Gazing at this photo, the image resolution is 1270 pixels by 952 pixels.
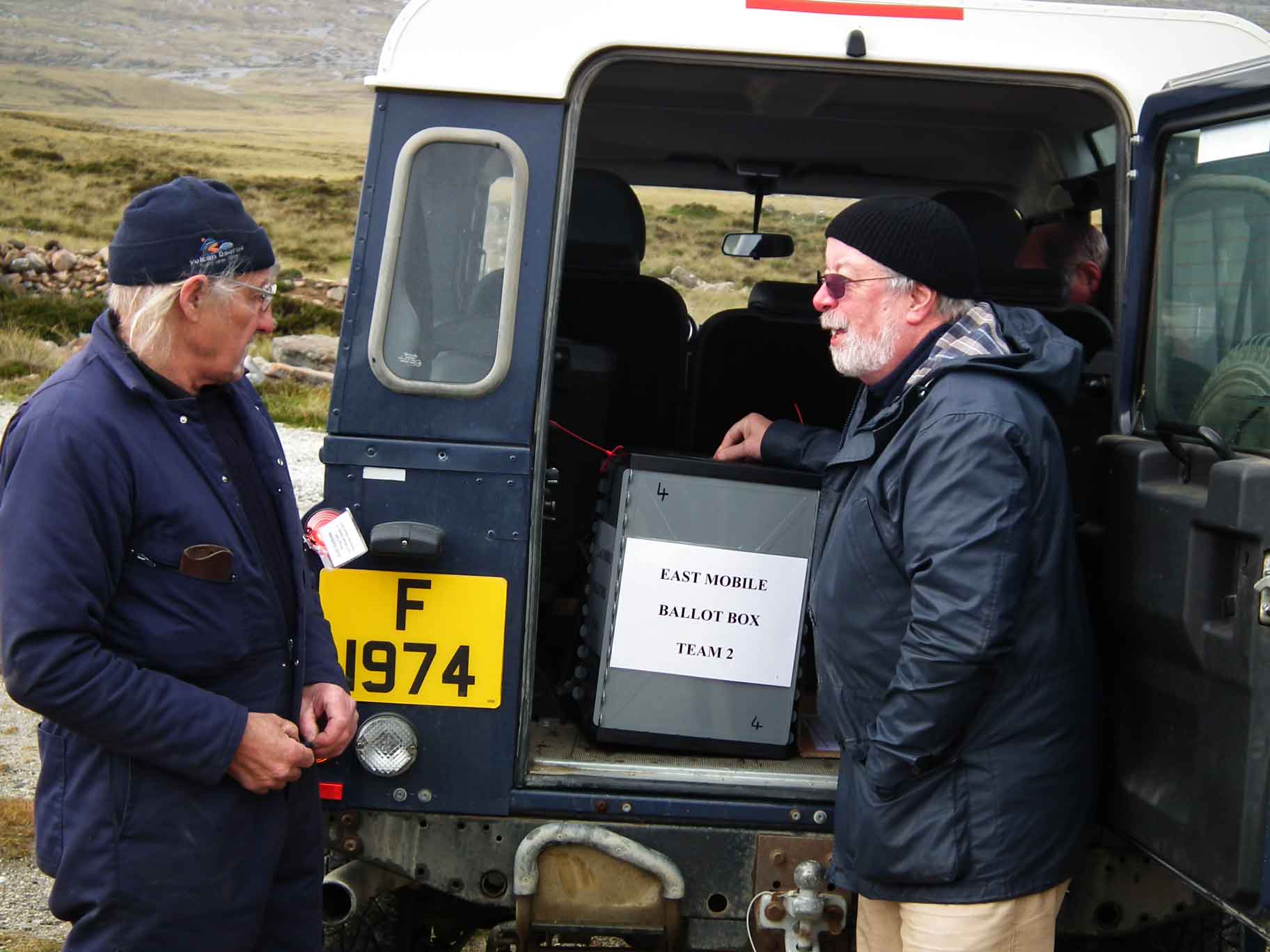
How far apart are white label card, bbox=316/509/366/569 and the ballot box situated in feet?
2.11

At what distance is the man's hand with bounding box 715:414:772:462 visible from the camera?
11.6 ft

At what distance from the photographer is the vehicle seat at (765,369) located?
15.9 ft

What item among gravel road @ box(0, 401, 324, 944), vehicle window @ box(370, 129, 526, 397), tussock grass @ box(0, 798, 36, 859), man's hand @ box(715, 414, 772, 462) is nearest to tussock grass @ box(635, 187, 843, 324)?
gravel road @ box(0, 401, 324, 944)

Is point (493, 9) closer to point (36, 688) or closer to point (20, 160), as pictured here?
point (36, 688)

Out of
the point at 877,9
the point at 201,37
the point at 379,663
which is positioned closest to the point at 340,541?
the point at 379,663

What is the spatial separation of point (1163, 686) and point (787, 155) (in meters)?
3.57

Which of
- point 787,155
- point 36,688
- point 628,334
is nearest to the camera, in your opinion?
point 36,688

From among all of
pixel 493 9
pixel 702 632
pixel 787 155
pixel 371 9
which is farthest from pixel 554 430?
pixel 371 9

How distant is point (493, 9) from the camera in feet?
10.1

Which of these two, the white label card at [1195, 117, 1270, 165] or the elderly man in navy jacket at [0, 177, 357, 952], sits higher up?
the white label card at [1195, 117, 1270, 165]

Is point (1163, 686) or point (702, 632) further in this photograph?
point (702, 632)

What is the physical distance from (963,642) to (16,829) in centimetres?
396

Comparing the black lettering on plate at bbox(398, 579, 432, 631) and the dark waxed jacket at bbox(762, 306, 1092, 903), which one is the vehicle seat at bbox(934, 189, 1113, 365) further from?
the black lettering on plate at bbox(398, 579, 432, 631)

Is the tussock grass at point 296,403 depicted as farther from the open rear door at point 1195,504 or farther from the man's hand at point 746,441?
the open rear door at point 1195,504
